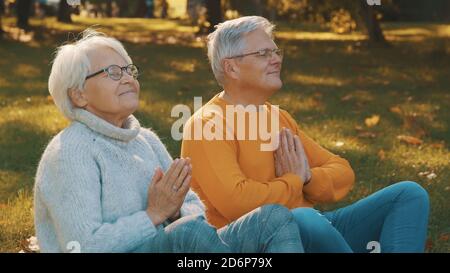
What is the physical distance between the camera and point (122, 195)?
3.18 m

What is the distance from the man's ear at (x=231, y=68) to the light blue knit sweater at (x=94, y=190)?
0.67 metres

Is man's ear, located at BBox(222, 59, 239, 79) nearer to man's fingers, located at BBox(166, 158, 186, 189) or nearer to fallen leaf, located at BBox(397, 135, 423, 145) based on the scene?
man's fingers, located at BBox(166, 158, 186, 189)

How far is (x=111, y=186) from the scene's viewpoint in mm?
3150

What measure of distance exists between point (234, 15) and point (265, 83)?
23438mm

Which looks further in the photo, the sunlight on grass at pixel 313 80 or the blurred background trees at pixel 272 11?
the blurred background trees at pixel 272 11

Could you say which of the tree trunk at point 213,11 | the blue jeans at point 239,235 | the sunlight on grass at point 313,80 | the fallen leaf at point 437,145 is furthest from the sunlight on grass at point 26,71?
the blue jeans at point 239,235

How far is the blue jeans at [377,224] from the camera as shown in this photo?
337 centimetres

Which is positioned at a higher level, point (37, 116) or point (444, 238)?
point (444, 238)

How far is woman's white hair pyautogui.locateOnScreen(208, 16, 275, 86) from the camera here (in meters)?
3.86

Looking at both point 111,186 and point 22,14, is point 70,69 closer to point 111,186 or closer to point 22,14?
point 111,186

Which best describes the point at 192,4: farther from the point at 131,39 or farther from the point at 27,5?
the point at 131,39

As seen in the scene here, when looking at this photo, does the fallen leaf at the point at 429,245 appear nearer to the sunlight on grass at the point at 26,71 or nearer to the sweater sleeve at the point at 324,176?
the sweater sleeve at the point at 324,176

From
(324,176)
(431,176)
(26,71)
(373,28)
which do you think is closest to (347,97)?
(431,176)

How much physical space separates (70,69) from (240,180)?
0.87m
